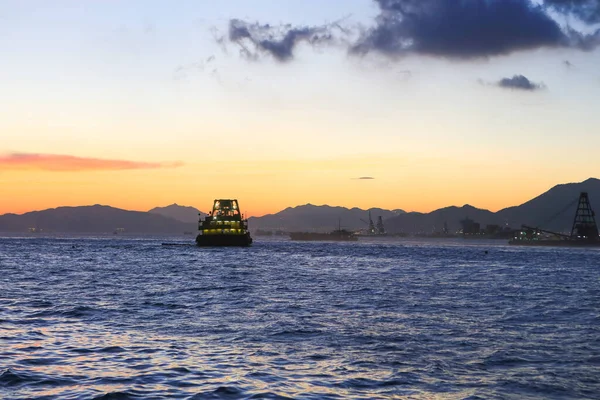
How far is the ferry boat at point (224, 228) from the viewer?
18712 cm

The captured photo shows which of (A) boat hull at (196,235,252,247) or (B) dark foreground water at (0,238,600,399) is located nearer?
(B) dark foreground water at (0,238,600,399)

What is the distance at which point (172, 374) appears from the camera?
825 inches

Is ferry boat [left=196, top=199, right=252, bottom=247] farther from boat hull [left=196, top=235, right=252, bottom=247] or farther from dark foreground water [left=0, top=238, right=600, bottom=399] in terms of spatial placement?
dark foreground water [left=0, top=238, right=600, bottom=399]

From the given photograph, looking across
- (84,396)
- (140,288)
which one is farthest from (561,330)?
(140,288)

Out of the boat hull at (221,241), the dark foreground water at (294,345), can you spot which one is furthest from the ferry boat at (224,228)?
the dark foreground water at (294,345)

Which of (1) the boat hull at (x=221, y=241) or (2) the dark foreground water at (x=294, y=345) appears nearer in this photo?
(2) the dark foreground water at (x=294, y=345)

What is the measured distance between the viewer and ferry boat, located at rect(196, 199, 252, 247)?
187 metres

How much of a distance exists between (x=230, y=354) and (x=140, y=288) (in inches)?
1378

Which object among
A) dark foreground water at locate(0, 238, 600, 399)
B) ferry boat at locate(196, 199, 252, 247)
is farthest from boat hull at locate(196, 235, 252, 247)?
dark foreground water at locate(0, 238, 600, 399)

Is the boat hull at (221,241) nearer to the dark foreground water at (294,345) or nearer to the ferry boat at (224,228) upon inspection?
the ferry boat at (224,228)

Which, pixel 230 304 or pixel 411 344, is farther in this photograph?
pixel 230 304

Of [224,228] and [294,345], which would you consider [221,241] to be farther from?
[294,345]

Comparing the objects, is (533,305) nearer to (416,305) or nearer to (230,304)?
(416,305)

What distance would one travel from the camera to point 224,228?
189 m
